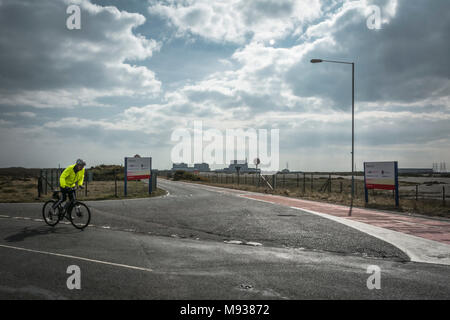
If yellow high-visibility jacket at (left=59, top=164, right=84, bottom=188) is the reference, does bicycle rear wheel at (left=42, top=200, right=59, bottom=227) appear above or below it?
below

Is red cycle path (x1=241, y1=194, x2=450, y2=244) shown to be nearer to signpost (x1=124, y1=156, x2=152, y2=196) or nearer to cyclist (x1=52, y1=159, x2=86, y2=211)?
cyclist (x1=52, y1=159, x2=86, y2=211)

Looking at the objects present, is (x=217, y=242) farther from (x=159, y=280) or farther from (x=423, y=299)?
(x=423, y=299)

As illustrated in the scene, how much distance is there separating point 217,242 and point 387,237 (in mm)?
4730

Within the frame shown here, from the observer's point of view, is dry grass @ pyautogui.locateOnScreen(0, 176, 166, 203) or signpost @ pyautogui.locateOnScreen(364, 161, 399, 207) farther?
dry grass @ pyautogui.locateOnScreen(0, 176, 166, 203)

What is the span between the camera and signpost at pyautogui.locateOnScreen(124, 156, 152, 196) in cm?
2370

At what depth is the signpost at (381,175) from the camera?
55.7 ft

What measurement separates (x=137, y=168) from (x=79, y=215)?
48.3 ft

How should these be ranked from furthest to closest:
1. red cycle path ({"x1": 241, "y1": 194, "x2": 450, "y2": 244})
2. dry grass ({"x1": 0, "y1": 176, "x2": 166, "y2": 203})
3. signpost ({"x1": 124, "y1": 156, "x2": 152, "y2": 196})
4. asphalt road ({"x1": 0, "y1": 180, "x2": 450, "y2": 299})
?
signpost ({"x1": 124, "y1": 156, "x2": 152, "y2": 196}), dry grass ({"x1": 0, "y1": 176, "x2": 166, "y2": 203}), red cycle path ({"x1": 241, "y1": 194, "x2": 450, "y2": 244}), asphalt road ({"x1": 0, "y1": 180, "x2": 450, "y2": 299})

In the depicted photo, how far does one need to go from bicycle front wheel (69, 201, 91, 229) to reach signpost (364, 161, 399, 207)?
14555 mm

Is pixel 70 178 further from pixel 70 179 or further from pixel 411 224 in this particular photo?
pixel 411 224
